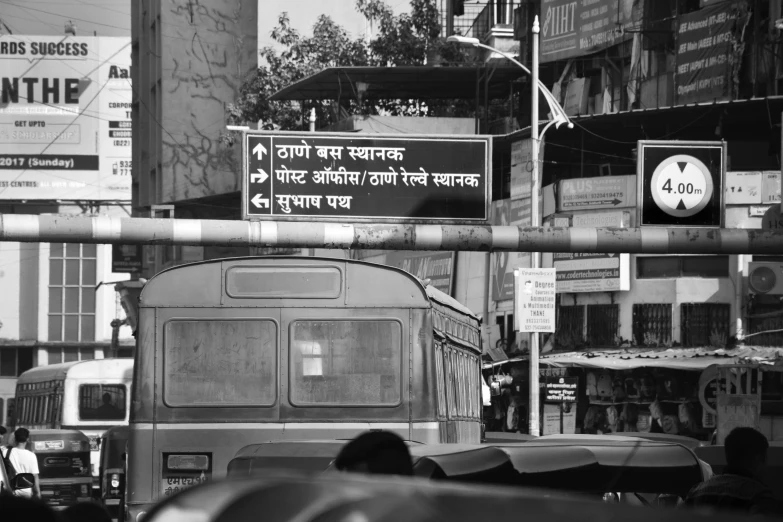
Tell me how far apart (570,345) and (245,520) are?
1216 inches

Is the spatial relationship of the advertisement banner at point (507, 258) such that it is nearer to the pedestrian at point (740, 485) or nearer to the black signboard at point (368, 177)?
the black signboard at point (368, 177)

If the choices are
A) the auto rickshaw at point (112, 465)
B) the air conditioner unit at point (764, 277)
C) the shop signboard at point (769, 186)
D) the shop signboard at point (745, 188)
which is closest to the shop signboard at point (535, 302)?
the air conditioner unit at point (764, 277)

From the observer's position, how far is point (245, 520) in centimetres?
292

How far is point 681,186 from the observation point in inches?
645

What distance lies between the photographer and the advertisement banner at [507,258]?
3525cm

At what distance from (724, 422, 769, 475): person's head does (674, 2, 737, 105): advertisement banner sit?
2676cm

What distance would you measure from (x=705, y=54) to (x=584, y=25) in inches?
237

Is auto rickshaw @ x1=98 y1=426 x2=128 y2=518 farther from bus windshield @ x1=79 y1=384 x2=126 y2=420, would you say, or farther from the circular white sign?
the circular white sign

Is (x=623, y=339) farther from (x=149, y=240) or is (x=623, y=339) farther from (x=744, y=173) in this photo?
(x=149, y=240)

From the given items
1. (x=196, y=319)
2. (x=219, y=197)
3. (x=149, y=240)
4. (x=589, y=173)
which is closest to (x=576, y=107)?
(x=589, y=173)

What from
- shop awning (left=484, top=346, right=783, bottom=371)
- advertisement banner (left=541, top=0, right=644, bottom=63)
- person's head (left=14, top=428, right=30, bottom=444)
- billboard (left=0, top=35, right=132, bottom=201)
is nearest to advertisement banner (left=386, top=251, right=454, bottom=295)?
advertisement banner (left=541, top=0, right=644, bottom=63)

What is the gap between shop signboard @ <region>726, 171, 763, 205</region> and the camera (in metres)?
30.3

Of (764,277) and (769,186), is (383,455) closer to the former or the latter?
(764,277)

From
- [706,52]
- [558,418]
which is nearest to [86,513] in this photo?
[558,418]
